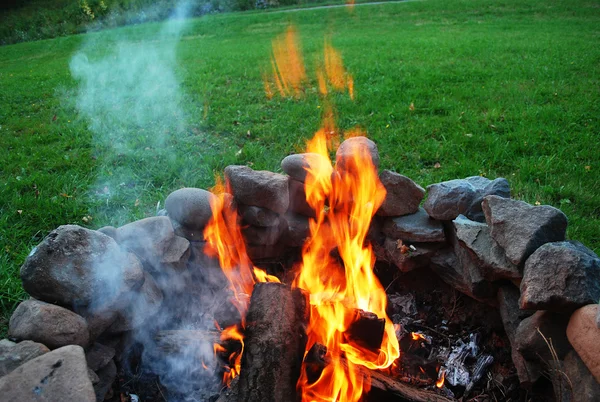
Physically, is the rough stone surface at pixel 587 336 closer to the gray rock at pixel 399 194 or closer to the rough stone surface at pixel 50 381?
the gray rock at pixel 399 194

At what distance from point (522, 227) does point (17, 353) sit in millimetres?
2228

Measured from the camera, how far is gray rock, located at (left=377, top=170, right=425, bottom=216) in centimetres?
292

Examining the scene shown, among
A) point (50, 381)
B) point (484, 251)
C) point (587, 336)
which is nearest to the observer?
point (50, 381)

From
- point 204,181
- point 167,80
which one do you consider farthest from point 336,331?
point 167,80

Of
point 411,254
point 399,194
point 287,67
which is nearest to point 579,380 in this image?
point 411,254

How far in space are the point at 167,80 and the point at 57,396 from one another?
7639mm

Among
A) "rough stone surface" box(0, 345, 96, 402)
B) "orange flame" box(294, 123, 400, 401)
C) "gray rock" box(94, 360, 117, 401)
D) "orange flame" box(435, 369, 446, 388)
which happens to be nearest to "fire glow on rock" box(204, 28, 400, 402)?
"orange flame" box(294, 123, 400, 401)

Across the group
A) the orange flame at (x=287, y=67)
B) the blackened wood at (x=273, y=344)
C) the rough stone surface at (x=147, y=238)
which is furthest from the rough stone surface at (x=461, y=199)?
the orange flame at (x=287, y=67)

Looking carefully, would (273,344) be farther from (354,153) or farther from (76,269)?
(354,153)

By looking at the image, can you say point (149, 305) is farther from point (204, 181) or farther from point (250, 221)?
point (204, 181)

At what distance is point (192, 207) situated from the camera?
9.16 ft

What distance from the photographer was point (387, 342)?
8.13 feet

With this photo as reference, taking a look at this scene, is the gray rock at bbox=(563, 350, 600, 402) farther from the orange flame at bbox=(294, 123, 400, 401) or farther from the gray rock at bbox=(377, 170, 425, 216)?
the gray rock at bbox=(377, 170, 425, 216)

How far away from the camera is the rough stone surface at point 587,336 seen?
5.84ft
